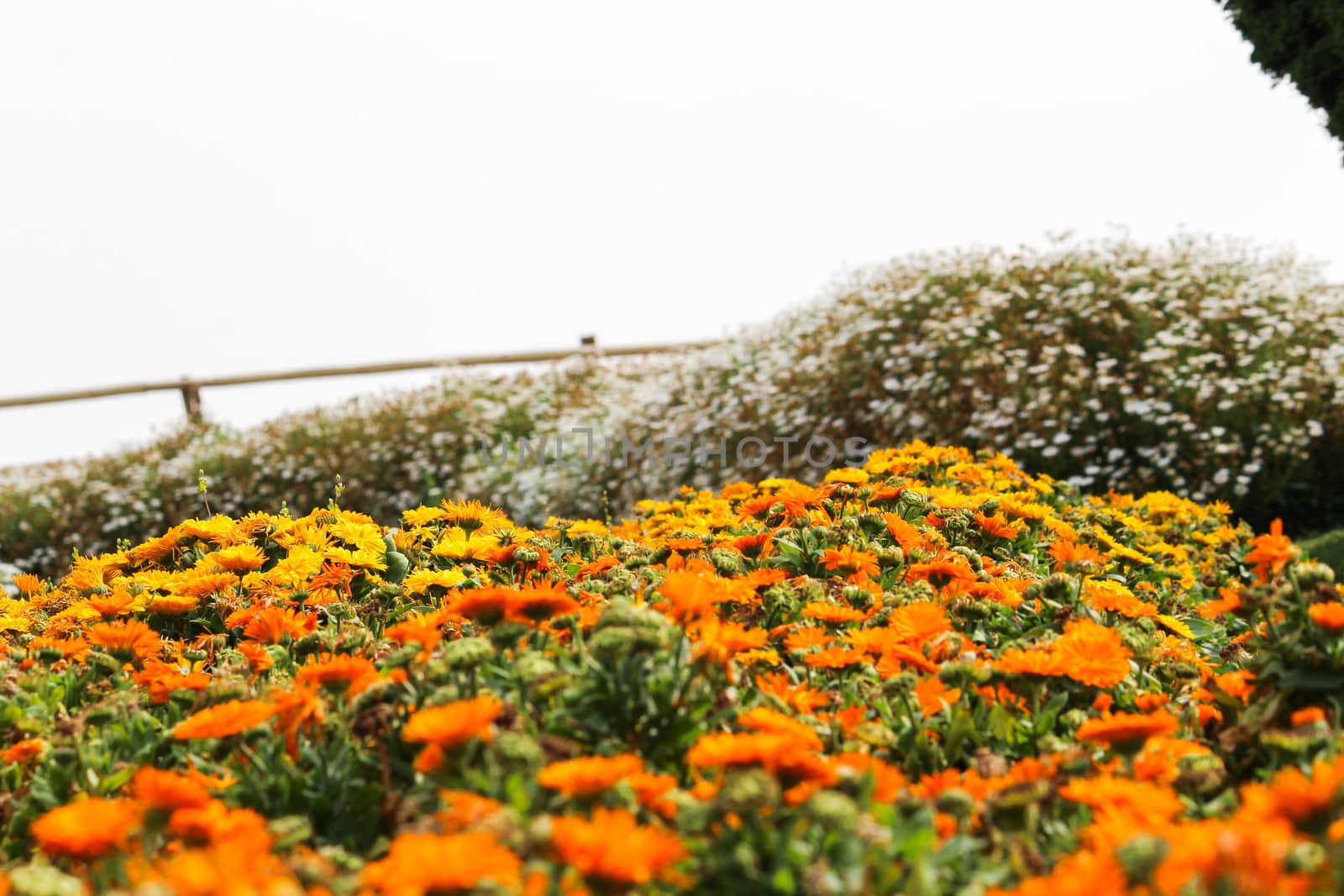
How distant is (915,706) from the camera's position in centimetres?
161

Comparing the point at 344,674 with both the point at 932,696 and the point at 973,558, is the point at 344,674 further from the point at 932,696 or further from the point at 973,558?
the point at 973,558

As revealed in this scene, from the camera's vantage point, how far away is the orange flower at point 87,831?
1055 millimetres

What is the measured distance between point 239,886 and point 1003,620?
147 cm

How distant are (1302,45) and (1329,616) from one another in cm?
569

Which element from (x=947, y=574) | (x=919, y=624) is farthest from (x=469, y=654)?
(x=947, y=574)

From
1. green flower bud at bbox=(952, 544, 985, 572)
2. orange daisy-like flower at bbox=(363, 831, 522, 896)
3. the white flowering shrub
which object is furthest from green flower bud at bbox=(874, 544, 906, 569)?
the white flowering shrub

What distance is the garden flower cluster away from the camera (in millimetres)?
1037

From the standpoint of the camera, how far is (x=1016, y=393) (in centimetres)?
654

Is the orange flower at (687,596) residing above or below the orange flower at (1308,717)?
above

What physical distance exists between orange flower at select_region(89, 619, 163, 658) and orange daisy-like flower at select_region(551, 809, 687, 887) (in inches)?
49.9

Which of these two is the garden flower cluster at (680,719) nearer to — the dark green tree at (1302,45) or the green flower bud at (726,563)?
the green flower bud at (726,563)

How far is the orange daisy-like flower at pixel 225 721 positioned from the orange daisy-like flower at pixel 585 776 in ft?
1.51

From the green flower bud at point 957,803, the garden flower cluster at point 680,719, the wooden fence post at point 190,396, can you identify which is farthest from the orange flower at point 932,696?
the wooden fence post at point 190,396

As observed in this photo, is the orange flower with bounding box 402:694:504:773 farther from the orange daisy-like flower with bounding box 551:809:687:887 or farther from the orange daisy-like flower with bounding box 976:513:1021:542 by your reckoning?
the orange daisy-like flower with bounding box 976:513:1021:542
